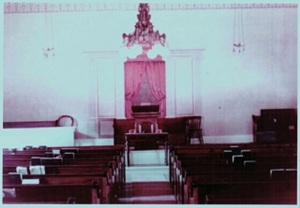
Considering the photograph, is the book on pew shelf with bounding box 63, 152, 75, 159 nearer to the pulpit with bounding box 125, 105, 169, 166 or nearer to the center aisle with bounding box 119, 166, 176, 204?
the center aisle with bounding box 119, 166, 176, 204

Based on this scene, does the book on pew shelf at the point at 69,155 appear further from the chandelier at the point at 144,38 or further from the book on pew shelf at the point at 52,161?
the chandelier at the point at 144,38

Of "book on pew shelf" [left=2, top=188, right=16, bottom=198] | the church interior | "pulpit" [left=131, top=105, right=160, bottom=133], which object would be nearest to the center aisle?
"pulpit" [left=131, top=105, right=160, bottom=133]

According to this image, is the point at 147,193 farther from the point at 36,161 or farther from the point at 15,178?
the point at 15,178

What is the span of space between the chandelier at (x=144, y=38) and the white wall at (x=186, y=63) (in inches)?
152

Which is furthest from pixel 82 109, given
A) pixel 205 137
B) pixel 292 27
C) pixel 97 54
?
pixel 292 27

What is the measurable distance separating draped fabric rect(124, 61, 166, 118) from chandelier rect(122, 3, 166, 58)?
148 inches

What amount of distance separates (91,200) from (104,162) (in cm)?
149

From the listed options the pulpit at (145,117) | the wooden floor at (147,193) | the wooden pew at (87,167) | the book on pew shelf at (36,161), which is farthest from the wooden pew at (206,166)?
the pulpit at (145,117)

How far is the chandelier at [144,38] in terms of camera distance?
6.24m

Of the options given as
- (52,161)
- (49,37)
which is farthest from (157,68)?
(52,161)

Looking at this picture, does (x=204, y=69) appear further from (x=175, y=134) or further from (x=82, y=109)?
(x=82, y=109)

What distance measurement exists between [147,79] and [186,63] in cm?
98

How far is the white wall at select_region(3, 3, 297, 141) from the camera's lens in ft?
34.7

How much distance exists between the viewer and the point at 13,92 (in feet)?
34.8
